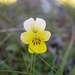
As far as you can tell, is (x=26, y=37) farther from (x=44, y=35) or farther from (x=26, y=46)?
(x=26, y=46)

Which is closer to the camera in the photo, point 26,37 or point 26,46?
point 26,37

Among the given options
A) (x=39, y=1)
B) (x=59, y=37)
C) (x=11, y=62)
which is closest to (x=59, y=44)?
(x=59, y=37)

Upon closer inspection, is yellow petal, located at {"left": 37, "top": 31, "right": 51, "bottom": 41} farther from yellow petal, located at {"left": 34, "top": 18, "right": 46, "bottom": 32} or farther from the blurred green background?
the blurred green background

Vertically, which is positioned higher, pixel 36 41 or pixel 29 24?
pixel 29 24

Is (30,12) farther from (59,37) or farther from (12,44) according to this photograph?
(12,44)

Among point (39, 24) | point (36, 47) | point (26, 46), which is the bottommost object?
point (26, 46)

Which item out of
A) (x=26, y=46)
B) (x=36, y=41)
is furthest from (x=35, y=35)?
(x=26, y=46)

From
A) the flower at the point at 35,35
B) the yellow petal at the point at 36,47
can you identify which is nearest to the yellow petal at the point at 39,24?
the flower at the point at 35,35
